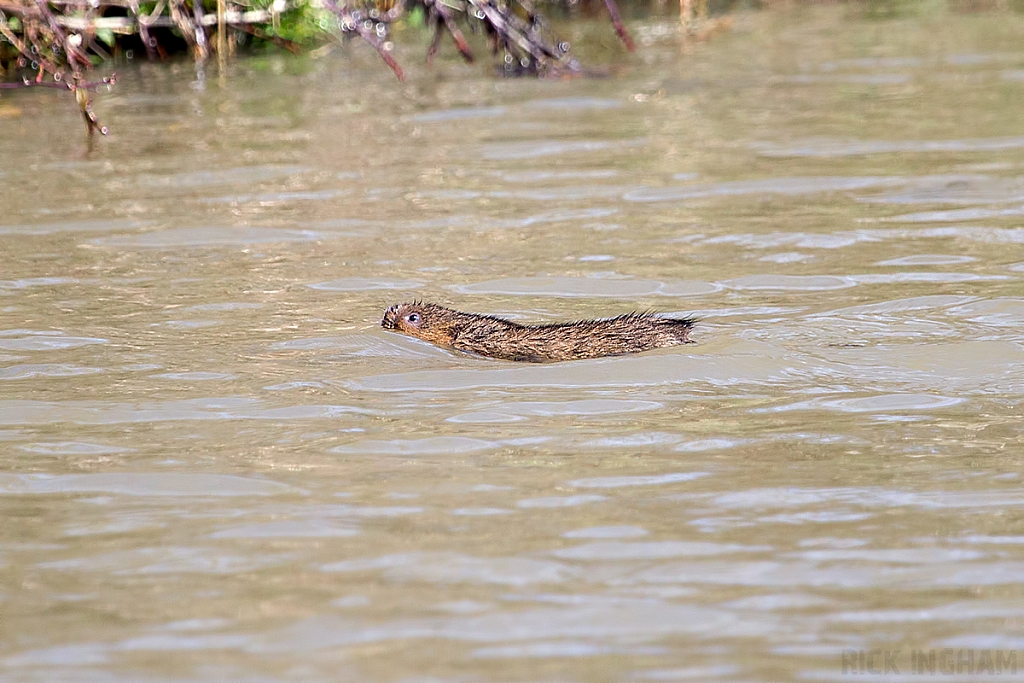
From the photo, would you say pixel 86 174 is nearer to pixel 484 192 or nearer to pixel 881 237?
pixel 484 192

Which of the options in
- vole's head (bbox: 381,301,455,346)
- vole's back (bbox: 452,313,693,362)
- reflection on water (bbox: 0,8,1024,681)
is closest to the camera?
reflection on water (bbox: 0,8,1024,681)

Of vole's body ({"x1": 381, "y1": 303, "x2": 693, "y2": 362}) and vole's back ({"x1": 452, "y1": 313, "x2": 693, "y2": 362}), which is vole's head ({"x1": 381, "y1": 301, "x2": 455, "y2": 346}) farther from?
vole's back ({"x1": 452, "y1": 313, "x2": 693, "y2": 362})

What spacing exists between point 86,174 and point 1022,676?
9155mm

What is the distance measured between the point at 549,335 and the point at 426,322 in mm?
748

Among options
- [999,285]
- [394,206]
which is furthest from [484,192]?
[999,285]

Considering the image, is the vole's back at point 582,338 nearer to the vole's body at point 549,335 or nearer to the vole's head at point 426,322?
the vole's body at point 549,335

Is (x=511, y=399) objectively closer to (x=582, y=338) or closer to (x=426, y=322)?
(x=582, y=338)

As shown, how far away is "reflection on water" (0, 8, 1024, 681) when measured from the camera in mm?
4414

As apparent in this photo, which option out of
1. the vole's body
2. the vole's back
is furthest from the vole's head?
the vole's back

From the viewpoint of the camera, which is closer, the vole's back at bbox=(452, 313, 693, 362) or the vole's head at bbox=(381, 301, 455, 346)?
the vole's back at bbox=(452, 313, 693, 362)

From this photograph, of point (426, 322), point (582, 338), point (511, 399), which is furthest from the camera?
point (426, 322)

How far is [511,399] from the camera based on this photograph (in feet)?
21.5

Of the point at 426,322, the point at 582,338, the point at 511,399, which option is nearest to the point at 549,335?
the point at 582,338

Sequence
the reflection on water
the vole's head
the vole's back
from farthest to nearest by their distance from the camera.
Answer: the vole's head → the vole's back → the reflection on water
